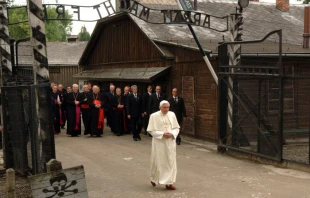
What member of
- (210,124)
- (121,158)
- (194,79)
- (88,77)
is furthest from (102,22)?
(121,158)

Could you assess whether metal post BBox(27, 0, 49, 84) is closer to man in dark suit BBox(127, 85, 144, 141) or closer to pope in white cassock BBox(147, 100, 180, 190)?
pope in white cassock BBox(147, 100, 180, 190)

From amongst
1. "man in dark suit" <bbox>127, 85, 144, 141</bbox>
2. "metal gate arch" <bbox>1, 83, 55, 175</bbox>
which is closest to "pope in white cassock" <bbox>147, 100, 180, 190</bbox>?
"metal gate arch" <bbox>1, 83, 55, 175</bbox>

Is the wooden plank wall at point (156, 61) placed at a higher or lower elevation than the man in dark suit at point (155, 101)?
higher

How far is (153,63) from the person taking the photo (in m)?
18.6

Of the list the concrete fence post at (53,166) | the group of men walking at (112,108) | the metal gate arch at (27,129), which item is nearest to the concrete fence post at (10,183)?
the concrete fence post at (53,166)

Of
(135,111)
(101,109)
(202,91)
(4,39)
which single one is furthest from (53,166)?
(101,109)

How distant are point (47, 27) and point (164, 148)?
222 ft

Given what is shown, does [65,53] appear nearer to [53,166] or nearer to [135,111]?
[135,111]

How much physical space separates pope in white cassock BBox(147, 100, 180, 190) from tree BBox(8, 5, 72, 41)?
40.5 meters

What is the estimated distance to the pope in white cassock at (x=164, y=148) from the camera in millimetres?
9117

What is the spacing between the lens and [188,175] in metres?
10.5

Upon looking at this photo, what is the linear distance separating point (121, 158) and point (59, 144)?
12.2 ft

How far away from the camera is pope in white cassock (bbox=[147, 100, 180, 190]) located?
912 centimetres

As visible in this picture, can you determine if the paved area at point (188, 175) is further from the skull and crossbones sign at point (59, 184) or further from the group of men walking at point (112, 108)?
the skull and crossbones sign at point (59, 184)
